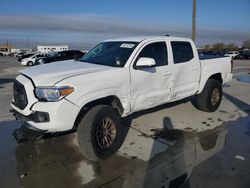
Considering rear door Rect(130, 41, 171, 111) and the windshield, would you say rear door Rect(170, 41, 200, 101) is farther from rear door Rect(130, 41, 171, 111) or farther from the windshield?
the windshield

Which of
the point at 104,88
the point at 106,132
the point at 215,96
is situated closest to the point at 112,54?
the point at 104,88

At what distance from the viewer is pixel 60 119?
3557 millimetres

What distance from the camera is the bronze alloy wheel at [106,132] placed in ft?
13.1

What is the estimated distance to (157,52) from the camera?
514cm

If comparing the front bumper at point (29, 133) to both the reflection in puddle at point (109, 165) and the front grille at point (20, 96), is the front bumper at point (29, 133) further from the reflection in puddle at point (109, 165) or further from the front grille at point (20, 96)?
the reflection in puddle at point (109, 165)

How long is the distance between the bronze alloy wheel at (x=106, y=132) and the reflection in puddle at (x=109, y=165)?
26 cm

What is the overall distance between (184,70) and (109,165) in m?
2.84

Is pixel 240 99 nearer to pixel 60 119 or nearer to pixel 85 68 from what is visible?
pixel 85 68

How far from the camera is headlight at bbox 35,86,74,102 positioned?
353 cm

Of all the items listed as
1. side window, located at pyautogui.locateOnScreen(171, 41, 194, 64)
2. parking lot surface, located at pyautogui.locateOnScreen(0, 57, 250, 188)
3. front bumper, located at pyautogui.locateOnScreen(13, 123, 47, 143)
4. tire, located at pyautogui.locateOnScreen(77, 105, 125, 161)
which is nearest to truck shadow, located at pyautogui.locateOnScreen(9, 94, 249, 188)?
parking lot surface, located at pyautogui.locateOnScreen(0, 57, 250, 188)

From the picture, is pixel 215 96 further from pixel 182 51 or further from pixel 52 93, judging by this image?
pixel 52 93

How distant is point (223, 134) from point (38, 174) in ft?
11.9

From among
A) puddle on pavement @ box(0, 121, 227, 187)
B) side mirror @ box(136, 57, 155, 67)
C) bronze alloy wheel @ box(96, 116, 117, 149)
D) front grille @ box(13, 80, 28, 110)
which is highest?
side mirror @ box(136, 57, 155, 67)

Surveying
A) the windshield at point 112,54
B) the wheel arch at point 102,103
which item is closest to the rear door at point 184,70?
the windshield at point 112,54
